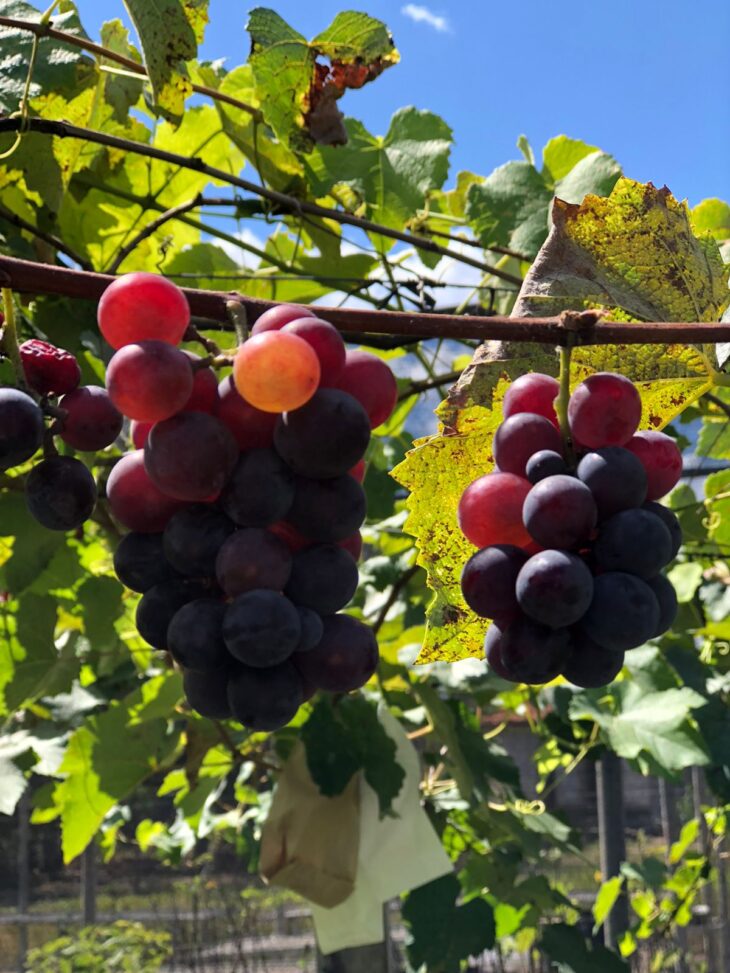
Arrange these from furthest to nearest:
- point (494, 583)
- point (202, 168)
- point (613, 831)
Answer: point (613, 831) < point (202, 168) < point (494, 583)

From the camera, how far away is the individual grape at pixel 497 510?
71cm

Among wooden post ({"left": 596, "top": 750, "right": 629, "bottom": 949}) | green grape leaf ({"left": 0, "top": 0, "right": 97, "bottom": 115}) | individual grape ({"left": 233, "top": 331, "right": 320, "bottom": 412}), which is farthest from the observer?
wooden post ({"left": 596, "top": 750, "right": 629, "bottom": 949})

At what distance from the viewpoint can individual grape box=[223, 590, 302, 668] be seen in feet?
1.92

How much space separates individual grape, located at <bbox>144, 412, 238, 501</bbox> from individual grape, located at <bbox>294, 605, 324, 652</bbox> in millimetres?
90

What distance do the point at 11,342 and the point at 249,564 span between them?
26cm

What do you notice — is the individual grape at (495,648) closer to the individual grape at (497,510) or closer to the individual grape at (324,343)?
the individual grape at (497,510)

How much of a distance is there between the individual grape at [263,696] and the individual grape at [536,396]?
266 millimetres

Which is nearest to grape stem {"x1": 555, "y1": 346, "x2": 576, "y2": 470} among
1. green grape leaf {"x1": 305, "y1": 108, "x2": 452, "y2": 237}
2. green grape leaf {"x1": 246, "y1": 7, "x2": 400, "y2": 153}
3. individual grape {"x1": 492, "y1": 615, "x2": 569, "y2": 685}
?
individual grape {"x1": 492, "y1": 615, "x2": 569, "y2": 685}

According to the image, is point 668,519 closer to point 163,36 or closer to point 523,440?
point 523,440

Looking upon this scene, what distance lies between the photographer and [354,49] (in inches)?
58.0

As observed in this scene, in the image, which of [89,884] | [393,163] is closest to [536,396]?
[393,163]

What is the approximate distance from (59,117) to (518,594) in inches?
46.0

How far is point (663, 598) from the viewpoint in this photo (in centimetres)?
70

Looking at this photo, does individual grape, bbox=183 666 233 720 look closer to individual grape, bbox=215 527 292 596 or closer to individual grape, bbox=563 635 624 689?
individual grape, bbox=215 527 292 596
